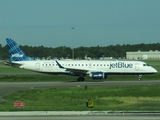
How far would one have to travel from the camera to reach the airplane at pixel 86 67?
53000 mm

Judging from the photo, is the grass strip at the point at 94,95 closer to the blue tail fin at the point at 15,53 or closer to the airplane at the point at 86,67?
the airplane at the point at 86,67

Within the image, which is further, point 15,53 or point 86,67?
point 15,53

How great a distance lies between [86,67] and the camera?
5406 centimetres

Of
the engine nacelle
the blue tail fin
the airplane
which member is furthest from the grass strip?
the blue tail fin

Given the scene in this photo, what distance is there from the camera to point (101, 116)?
21219mm

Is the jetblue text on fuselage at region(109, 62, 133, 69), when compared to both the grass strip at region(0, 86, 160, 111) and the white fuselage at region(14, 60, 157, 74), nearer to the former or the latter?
the white fuselage at region(14, 60, 157, 74)

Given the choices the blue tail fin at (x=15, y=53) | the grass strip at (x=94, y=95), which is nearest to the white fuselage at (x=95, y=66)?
the blue tail fin at (x=15, y=53)

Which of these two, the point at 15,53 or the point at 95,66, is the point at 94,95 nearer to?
the point at 95,66

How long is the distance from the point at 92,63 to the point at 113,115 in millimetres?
32627

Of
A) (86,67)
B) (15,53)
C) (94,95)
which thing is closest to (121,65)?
(86,67)

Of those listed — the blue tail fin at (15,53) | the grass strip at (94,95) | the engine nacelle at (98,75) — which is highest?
the blue tail fin at (15,53)

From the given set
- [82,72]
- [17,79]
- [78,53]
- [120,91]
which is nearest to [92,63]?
[82,72]

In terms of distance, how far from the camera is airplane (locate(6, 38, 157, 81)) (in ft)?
174

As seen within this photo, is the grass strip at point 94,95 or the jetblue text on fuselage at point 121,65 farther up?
the jetblue text on fuselage at point 121,65
